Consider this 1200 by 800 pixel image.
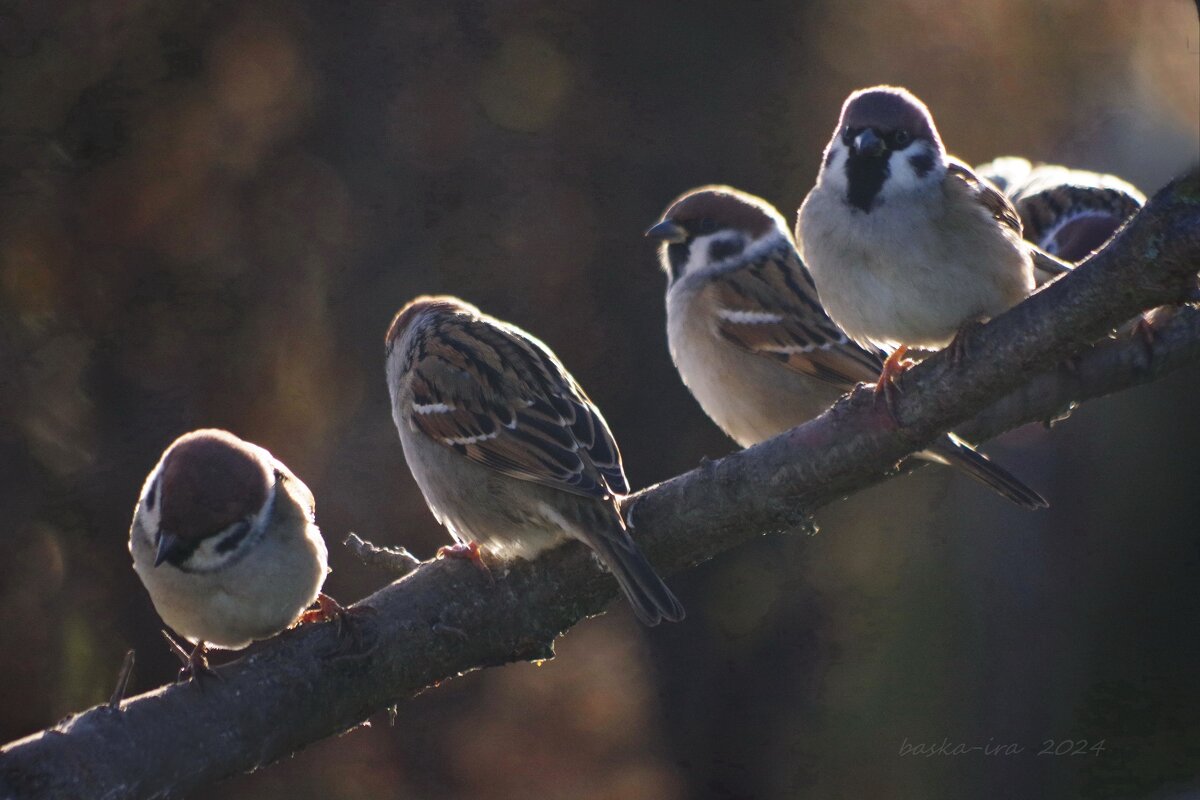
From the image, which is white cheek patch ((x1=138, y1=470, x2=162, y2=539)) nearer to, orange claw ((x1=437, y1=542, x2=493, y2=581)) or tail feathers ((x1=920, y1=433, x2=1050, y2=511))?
orange claw ((x1=437, y1=542, x2=493, y2=581))

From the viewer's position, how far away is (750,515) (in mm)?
2645

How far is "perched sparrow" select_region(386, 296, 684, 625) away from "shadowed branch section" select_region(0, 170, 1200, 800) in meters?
0.11

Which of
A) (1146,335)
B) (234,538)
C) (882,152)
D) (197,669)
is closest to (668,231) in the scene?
(882,152)

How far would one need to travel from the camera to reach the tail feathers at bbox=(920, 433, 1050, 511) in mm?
2922

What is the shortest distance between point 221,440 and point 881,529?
9.74ft

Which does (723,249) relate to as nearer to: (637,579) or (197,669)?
(637,579)

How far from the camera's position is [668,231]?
429 centimetres

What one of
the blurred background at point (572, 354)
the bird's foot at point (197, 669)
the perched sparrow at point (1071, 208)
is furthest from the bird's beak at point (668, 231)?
the bird's foot at point (197, 669)

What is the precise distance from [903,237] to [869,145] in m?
0.24

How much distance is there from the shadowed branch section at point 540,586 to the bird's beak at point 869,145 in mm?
729

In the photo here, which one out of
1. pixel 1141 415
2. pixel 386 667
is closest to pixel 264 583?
pixel 386 667

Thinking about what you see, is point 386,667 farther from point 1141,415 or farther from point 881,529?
point 1141,415

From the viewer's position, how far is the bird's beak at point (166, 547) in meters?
2.60

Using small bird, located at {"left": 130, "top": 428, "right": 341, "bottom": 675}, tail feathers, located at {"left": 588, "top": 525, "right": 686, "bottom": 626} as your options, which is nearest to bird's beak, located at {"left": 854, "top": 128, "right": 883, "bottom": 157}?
tail feathers, located at {"left": 588, "top": 525, "right": 686, "bottom": 626}
